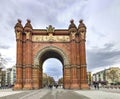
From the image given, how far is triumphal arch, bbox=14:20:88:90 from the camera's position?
50.9 meters

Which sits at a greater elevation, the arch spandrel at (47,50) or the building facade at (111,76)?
the arch spandrel at (47,50)

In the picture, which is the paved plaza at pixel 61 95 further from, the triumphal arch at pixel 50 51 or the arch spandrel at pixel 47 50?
the arch spandrel at pixel 47 50

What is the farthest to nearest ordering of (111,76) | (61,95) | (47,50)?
(111,76) < (47,50) < (61,95)

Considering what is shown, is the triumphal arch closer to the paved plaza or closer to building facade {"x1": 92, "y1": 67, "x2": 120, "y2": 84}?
the paved plaza

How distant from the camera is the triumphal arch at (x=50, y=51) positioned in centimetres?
5091

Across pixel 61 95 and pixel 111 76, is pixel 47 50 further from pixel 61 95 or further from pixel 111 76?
pixel 111 76

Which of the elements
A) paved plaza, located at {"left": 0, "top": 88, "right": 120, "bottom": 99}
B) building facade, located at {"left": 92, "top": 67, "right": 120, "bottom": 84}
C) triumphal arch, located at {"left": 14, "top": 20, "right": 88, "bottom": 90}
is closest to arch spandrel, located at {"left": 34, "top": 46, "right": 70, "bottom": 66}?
triumphal arch, located at {"left": 14, "top": 20, "right": 88, "bottom": 90}

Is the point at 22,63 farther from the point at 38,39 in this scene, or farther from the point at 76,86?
the point at 76,86

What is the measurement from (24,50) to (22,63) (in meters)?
2.97

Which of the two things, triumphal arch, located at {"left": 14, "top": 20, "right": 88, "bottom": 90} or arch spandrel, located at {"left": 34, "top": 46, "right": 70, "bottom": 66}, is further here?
arch spandrel, located at {"left": 34, "top": 46, "right": 70, "bottom": 66}

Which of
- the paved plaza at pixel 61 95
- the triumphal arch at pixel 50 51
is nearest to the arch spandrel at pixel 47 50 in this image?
the triumphal arch at pixel 50 51

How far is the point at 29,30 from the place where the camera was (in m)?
52.4

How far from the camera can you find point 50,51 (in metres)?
54.6

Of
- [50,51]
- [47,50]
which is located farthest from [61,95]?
[50,51]
